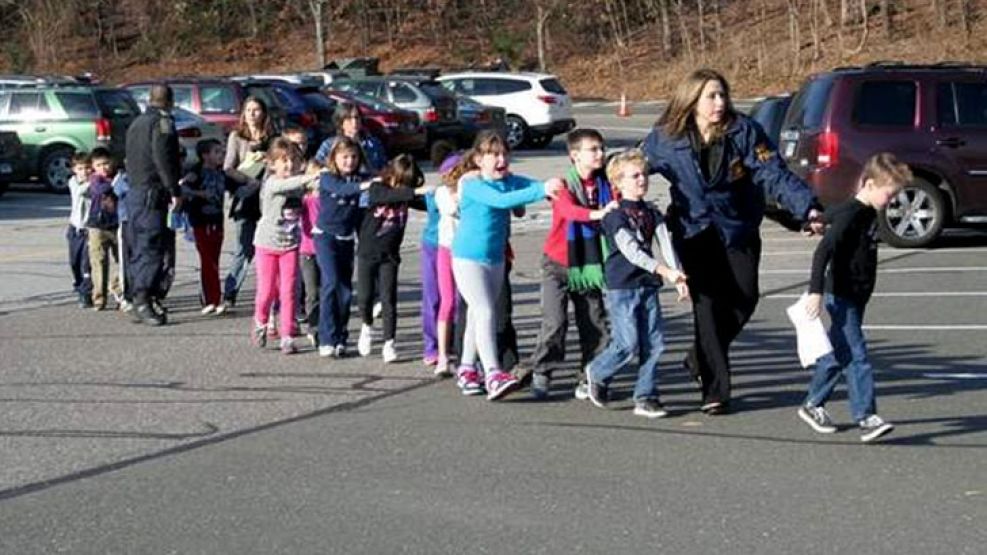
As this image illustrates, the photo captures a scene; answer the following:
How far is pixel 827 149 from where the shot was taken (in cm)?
1800

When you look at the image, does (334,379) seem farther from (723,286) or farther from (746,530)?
(746,530)

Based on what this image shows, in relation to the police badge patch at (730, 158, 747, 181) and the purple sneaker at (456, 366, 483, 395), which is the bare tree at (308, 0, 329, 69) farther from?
A: the police badge patch at (730, 158, 747, 181)

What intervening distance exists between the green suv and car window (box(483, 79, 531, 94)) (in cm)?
1158

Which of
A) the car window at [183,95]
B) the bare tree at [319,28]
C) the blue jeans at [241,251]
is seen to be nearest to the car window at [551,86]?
the car window at [183,95]

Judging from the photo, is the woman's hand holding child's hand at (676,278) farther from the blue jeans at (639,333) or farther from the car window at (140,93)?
the car window at (140,93)

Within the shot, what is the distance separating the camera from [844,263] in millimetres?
8812

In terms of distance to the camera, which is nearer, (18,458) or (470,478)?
(470,478)

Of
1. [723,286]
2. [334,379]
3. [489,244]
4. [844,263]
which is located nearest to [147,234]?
[334,379]

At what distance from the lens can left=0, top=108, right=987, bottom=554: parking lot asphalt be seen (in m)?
7.13

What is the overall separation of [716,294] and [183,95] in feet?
78.3

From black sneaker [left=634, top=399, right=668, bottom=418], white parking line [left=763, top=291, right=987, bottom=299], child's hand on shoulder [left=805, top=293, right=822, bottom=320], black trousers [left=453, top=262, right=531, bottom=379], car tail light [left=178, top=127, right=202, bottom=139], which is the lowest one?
white parking line [left=763, top=291, right=987, bottom=299]

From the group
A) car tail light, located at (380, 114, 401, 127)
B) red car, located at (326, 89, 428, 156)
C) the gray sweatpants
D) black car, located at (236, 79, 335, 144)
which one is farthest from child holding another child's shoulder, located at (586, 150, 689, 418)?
car tail light, located at (380, 114, 401, 127)

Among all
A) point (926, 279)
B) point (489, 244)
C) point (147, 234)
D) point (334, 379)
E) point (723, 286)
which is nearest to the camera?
point (723, 286)

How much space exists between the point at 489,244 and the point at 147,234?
172 inches
